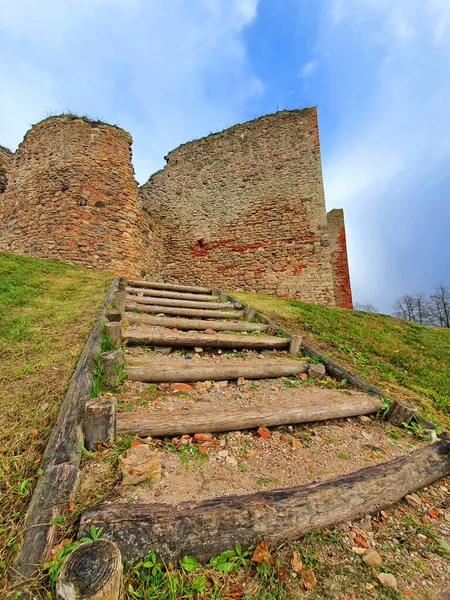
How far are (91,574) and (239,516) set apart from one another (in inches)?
25.6

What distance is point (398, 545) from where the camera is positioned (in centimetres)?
139

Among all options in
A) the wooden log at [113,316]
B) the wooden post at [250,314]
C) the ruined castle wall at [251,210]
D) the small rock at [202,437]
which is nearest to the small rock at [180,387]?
the small rock at [202,437]

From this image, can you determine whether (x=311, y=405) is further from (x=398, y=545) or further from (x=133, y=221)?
(x=133, y=221)

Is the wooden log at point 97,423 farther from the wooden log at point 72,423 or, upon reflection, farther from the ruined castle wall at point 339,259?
the ruined castle wall at point 339,259

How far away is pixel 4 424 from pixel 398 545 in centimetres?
231

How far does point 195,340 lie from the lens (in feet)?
11.0

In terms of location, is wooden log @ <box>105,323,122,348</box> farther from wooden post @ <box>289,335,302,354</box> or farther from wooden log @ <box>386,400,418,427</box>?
wooden log @ <box>386,400,418,427</box>

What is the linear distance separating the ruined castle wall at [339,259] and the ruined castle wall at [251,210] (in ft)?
7.25

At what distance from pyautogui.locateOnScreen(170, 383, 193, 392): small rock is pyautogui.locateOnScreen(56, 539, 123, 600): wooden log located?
1.52m

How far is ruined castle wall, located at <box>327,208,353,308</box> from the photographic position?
10777 millimetres

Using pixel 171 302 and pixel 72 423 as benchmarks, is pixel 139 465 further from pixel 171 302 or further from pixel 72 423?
pixel 171 302

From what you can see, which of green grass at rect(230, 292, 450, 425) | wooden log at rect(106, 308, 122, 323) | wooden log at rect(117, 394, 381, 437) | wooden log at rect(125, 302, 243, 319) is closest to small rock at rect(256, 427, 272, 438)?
wooden log at rect(117, 394, 381, 437)

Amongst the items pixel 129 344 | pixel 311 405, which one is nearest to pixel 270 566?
pixel 311 405

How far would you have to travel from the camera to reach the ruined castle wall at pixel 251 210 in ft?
31.2
